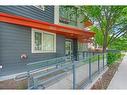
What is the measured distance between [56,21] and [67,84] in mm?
9871

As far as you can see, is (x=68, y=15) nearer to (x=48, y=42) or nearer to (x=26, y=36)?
(x=48, y=42)

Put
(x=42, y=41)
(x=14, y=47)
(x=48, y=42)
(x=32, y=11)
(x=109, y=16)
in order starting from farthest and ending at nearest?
(x=109, y=16), (x=48, y=42), (x=42, y=41), (x=32, y=11), (x=14, y=47)

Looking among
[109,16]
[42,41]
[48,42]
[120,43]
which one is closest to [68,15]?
[109,16]

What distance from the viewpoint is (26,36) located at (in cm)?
1234

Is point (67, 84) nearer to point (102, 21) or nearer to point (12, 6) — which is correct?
point (12, 6)

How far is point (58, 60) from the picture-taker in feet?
43.4

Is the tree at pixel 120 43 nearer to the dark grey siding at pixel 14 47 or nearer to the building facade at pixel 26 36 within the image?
the building facade at pixel 26 36

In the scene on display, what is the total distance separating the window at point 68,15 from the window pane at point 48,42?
9.16 feet

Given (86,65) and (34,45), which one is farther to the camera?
(34,45)

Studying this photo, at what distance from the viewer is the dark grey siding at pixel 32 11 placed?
11.0 metres

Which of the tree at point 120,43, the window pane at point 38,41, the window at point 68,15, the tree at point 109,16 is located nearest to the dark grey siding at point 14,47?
the window pane at point 38,41

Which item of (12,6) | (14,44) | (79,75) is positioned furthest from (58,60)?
(79,75)

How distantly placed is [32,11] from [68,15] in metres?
7.23

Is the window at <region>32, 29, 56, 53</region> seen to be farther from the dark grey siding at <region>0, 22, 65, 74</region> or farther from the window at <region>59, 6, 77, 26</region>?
the window at <region>59, 6, 77, 26</region>
